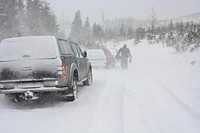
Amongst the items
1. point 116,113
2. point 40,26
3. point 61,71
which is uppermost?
point 40,26

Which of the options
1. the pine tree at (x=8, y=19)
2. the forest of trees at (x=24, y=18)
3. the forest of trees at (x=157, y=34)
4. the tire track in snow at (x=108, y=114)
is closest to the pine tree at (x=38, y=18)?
the forest of trees at (x=24, y=18)

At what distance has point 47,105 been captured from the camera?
8.13 metres

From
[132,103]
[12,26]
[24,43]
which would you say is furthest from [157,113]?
[12,26]

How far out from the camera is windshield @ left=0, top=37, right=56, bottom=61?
744 cm

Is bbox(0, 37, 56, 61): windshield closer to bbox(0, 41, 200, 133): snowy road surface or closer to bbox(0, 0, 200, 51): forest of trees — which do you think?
bbox(0, 41, 200, 133): snowy road surface

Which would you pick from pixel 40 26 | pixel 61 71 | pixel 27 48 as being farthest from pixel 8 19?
pixel 61 71

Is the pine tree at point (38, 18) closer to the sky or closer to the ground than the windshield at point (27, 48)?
closer to the sky

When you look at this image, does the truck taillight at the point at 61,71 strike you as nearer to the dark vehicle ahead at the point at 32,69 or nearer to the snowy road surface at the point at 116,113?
the dark vehicle ahead at the point at 32,69

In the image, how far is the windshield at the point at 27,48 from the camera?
744 cm

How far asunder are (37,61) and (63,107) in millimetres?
1490

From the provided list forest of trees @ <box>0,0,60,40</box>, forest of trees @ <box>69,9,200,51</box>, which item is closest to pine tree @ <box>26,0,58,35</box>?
forest of trees @ <box>0,0,60,40</box>

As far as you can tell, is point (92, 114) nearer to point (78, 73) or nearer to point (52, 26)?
point (78, 73)

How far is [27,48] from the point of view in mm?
7574

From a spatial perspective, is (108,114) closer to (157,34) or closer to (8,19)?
(157,34)
